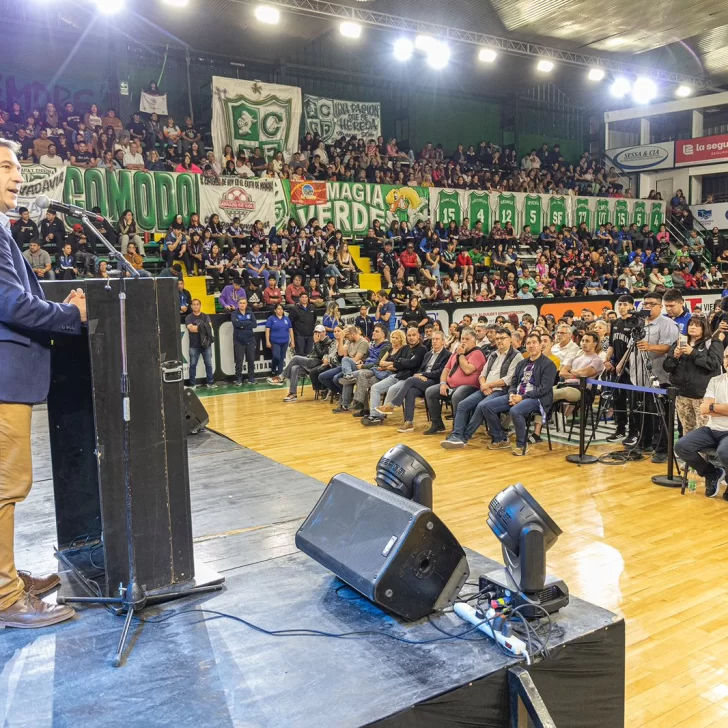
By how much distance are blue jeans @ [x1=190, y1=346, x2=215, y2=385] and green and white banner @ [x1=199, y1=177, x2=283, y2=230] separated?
3.96 meters

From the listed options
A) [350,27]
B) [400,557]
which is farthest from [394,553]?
[350,27]

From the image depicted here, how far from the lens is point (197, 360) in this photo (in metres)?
11.4

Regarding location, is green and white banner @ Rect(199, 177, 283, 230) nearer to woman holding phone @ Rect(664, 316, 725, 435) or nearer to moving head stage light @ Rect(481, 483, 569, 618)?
woman holding phone @ Rect(664, 316, 725, 435)

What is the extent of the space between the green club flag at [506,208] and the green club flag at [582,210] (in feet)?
7.81

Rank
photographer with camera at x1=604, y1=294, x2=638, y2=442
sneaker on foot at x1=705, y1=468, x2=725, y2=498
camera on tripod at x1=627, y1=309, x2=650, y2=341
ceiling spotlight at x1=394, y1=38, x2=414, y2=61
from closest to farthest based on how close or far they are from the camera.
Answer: sneaker on foot at x1=705, y1=468, x2=725, y2=498, camera on tripod at x1=627, y1=309, x2=650, y2=341, photographer with camera at x1=604, y1=294, x2=638, y2=442, ceiling spotlight at x1=394, y1=38, x2=414, y2=61

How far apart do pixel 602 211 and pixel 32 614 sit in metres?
20.8

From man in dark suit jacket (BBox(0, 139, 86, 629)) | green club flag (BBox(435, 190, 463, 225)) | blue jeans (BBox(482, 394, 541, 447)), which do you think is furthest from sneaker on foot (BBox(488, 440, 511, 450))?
green club flag (BBox(435, 190, 463, 225))

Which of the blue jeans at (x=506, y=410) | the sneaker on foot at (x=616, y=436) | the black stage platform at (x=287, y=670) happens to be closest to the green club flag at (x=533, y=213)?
the sneaker on foot at (x=616, y=436)

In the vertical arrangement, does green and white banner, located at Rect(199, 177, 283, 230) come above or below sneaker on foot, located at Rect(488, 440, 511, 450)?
above

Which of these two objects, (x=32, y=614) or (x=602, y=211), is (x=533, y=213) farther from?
(x=32, y=614)

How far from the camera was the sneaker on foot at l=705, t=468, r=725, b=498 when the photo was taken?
Answer: 209 inches

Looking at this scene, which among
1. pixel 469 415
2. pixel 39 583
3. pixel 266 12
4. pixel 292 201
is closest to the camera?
pixel 39 583

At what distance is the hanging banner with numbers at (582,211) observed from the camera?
2033 cm

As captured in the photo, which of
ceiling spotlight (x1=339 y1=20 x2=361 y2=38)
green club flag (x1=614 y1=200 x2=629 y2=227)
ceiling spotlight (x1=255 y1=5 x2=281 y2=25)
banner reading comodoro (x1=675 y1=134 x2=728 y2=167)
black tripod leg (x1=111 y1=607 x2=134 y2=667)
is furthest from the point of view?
banner reading comodoro (x1=675 y1=134 x2=728 y2=167)
